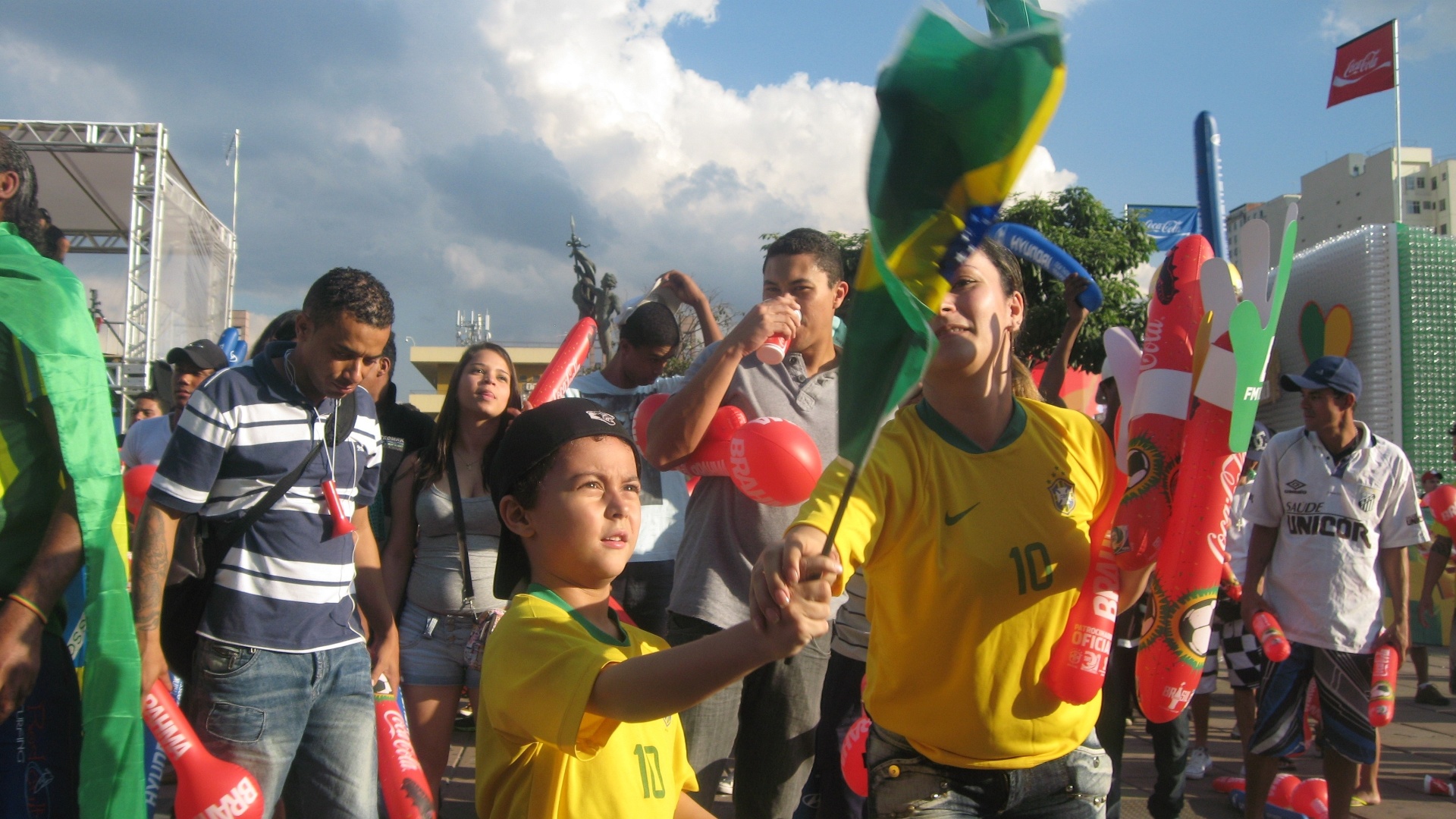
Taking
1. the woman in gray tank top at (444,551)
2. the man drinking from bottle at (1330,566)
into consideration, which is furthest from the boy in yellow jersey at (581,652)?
the man drinking from bottle at (1330,566)

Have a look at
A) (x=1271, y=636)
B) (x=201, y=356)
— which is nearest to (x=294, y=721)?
(x=201, y=356)

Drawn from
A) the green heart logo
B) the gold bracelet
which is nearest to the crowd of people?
the gold bracelet

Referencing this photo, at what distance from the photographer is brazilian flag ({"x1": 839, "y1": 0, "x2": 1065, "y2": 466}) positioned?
3.45 ft

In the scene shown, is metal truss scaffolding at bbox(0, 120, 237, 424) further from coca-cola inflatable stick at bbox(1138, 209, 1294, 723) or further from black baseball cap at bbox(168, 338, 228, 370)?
coca-cola inflatable stick at bbox(1138, 209, 1294, 723)

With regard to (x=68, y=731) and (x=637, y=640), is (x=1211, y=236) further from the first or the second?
(x=68, y=731)

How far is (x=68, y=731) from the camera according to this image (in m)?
2.08

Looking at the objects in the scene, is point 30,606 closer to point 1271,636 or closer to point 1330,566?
point 1271,636

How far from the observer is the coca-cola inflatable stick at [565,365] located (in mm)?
4398

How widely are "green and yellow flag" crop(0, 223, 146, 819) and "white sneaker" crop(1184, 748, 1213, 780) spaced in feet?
17.2

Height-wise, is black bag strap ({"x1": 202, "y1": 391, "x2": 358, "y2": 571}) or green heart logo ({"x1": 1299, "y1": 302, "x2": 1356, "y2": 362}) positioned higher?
green heart logo ({"x1": 1299, "y1": 302, "x2": 1356, "y2": 362})

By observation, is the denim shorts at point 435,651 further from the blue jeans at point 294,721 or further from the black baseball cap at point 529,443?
the black baseball cap at point 529,443

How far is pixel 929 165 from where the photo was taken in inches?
42.7

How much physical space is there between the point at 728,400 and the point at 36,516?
1.86m

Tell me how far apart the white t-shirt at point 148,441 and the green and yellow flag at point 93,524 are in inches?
137
